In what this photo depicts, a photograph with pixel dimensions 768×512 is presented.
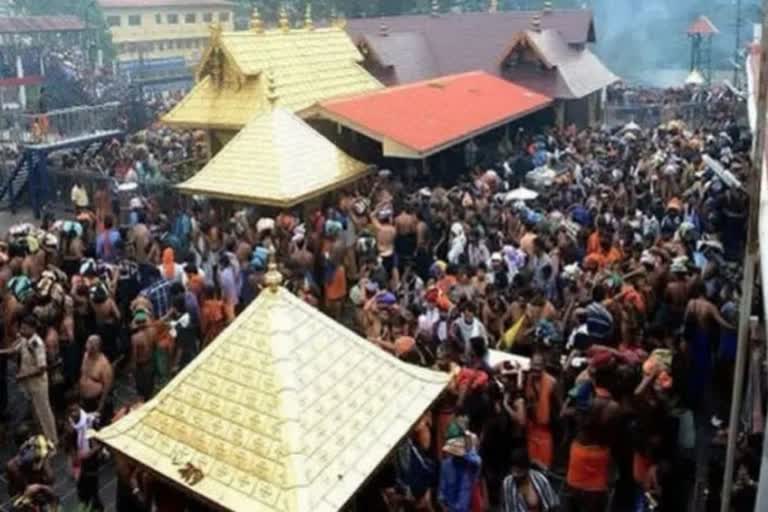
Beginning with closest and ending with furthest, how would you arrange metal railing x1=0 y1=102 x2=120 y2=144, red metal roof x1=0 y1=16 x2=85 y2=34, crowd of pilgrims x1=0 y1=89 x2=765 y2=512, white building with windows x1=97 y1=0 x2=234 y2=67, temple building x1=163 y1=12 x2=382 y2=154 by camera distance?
1. crowd of pilgrims x1=0 y1=89 x2=765 y2=512
2. temple building x1=163 y1=12 x2=382 y2=154
3. metal railing x1=0 y1=102 x2=120 y2=144
4. red metal roof x1=0 y1=16 x2=85 y2=34
5. white building with windows x1=97 y1=0 x2=234 y2=67

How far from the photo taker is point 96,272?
34.2ft

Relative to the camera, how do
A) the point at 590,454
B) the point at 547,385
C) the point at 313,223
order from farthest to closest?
the point at 313,223
the point at 547,385
the point at 590,454

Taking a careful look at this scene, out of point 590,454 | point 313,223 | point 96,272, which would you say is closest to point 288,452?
point 590,454

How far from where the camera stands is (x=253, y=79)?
18.8 m

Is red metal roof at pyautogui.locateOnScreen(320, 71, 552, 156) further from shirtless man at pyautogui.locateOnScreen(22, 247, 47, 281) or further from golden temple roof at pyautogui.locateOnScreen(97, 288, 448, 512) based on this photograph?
golden temple roof at pyautogui.locateOnScreen(97, 288, 448, 512)

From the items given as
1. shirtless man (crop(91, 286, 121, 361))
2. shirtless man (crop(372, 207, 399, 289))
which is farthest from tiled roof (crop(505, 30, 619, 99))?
shirtless man (crop(91, 286, 121, 361))

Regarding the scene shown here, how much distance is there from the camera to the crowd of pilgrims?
660cm

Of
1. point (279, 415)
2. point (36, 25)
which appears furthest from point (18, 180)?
point (36, 25)

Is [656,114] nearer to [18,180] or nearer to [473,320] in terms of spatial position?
[18,180]

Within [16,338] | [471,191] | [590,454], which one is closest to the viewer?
[590,454]

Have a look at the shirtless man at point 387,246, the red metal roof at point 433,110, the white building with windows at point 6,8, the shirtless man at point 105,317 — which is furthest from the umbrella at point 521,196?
the white building with windows at point 6,8

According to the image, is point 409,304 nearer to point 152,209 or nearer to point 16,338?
point 16,338

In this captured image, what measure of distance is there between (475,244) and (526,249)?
735 millimetres

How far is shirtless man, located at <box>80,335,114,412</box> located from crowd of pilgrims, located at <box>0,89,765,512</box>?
18mm
